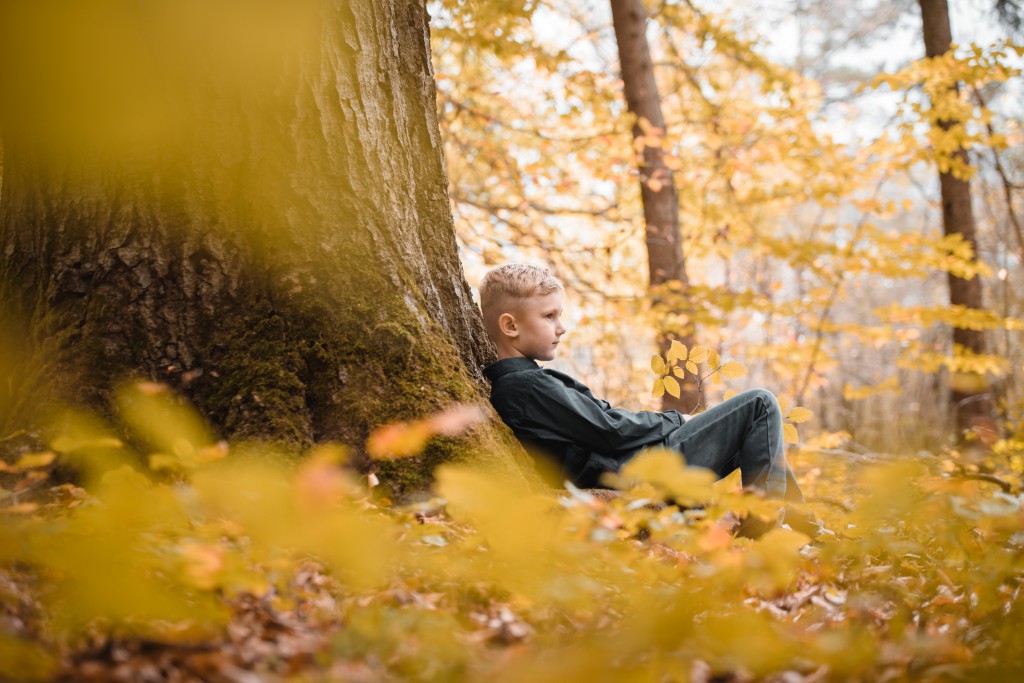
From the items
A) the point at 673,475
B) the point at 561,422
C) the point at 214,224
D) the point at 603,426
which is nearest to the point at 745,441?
the point at 603,426

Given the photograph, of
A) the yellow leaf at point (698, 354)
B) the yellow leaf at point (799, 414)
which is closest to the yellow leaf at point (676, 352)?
the yellow leaf at point (698, 354)

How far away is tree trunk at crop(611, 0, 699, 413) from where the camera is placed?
631cm

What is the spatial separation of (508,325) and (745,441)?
1.17 meters

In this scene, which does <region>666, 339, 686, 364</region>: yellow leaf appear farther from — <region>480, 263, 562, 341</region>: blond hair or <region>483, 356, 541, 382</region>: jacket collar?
<region>480, 263, 562, 341</region>: blond hair

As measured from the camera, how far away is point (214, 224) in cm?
234

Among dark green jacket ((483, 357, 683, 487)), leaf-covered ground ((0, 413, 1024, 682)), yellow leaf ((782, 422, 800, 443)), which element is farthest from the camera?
dark green jacket ((483, 357, 683, 487))

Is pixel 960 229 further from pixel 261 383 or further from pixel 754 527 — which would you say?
pixel 261 383

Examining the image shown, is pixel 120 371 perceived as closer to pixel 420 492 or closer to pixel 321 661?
pixel 420 492

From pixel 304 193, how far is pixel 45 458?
4.18ft

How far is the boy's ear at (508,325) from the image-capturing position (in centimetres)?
316

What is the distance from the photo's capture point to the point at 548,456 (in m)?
2.84

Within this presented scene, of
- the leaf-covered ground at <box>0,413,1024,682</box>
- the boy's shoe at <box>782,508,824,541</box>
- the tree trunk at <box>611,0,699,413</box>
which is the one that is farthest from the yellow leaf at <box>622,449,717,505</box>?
the tree trunk at <box>611,0,699,413</box>

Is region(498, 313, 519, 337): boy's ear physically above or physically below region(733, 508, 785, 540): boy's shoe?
above

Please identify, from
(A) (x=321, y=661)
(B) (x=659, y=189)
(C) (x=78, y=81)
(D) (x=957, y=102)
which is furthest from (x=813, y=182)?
(A) (x=321, y=661)
